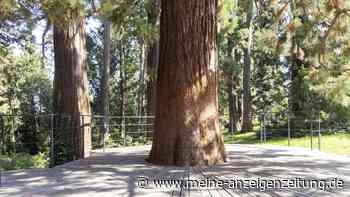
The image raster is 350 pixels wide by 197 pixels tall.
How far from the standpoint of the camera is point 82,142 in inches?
329

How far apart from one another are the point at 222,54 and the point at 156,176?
2069 cm

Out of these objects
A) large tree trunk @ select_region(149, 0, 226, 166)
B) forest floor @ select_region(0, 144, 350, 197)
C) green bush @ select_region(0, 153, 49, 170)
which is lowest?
green bush @ select_region(0, 153, 49, 170)

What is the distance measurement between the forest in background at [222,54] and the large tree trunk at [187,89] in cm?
140

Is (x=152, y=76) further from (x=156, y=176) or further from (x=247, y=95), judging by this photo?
(x=247, y=95)

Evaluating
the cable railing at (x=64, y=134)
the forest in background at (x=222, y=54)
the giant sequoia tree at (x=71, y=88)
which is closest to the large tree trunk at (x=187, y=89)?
the forest in background at (x=222, y=54)

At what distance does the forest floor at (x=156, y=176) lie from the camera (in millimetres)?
4223

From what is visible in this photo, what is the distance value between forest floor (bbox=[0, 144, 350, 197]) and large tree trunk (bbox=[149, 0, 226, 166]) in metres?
0.32

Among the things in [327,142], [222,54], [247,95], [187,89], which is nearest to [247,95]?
[247,95]

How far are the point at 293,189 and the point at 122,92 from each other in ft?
85.1

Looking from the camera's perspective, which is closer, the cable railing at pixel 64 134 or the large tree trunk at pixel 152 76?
the cable railing at pixel 64 134

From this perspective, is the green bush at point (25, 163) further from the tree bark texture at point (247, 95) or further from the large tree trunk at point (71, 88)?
the tree bark texture at point (247, 95)

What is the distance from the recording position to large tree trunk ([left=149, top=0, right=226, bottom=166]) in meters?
6.15

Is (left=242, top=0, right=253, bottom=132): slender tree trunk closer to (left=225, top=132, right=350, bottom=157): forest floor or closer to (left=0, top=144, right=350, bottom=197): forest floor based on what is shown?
(left=225, top=132, right=350, bottom=157): forest floor

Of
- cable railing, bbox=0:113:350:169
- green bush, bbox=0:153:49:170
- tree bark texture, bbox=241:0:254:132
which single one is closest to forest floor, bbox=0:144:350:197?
cable railing, bbox=0:113:350:169
